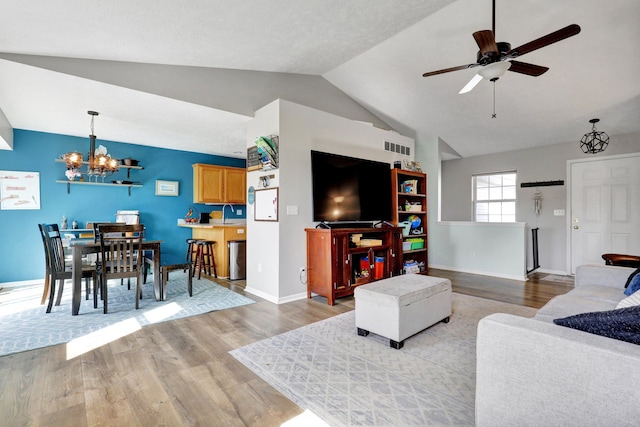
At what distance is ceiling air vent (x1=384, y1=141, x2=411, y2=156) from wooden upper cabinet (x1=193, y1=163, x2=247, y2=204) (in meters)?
3.44

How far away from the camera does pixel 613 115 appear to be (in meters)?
4.57

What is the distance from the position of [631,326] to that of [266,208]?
3.49 m

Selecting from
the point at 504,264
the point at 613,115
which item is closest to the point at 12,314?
the point at 504,264

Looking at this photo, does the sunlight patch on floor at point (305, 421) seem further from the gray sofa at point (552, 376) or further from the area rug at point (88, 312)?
the area rug at point (88, 312)

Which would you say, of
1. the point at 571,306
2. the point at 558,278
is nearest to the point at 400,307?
the point at 571,306

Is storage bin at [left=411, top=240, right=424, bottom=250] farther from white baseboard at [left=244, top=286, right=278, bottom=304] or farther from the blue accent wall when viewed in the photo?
the blue accent wall

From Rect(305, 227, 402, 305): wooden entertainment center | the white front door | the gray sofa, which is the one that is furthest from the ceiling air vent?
the gray sofa

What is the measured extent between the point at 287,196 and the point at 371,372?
2361 mm

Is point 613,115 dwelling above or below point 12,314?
above

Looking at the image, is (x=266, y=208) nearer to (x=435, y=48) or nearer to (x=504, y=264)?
(x=435, y=48)

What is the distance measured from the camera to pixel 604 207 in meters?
5.12

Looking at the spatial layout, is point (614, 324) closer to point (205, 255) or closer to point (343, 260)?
point (343, 260)

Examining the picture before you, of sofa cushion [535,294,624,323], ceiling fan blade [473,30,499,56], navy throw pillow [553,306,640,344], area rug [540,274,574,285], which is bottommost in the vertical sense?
area rug [540,274,574,285]

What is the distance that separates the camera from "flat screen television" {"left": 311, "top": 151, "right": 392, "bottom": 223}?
13.4 ft
